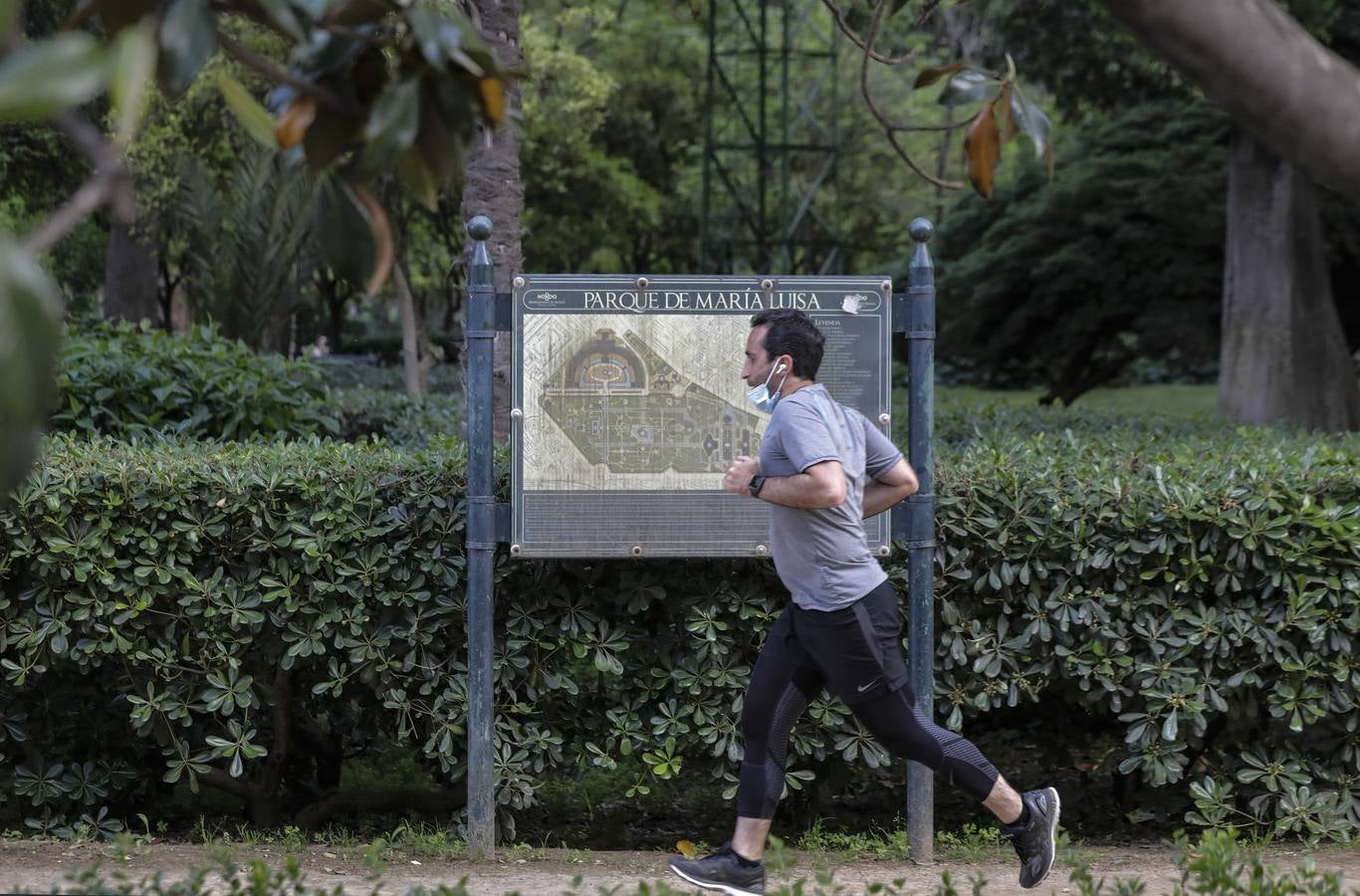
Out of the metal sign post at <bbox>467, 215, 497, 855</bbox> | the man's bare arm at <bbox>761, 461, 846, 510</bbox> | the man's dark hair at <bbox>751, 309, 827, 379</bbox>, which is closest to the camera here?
the man's bare arm at <bbox>761, 461, 846, 510</bbox>

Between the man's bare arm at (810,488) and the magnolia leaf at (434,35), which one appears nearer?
the magnolia leaf at (434,35)

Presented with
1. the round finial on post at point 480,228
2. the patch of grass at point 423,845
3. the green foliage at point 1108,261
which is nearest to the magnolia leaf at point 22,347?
the round finial on post at point 480,228

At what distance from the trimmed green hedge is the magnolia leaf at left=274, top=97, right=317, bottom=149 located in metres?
3.13

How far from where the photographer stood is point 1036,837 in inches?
199

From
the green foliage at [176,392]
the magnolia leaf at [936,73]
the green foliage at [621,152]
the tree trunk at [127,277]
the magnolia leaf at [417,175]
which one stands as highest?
the green foliage at [621,152]

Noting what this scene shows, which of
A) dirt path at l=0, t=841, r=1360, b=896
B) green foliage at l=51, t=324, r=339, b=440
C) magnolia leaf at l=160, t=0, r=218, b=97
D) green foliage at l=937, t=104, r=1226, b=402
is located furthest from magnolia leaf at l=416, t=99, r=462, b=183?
green foliage at l=937, t=104, r=1226, b=402

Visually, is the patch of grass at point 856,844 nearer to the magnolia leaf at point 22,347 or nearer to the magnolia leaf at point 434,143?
the magnolia leaf at point 434,143

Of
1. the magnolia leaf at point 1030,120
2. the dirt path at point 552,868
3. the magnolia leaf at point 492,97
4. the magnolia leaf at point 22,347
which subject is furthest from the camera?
the dirt path at point 552,868

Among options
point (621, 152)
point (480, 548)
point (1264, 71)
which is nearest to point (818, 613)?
point (480, 548)

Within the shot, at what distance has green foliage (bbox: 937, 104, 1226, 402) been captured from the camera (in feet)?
57.2

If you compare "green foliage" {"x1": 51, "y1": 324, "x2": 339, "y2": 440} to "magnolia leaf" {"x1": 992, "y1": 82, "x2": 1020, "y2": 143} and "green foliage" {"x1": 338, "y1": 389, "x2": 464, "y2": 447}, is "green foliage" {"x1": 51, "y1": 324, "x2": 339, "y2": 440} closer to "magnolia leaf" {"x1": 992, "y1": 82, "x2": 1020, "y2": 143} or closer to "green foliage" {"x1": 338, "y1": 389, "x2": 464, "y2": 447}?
"green foliage" {"x1": 338, "y1": 389, "x2": 464, "y2": 447}

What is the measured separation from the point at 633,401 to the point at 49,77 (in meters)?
3.75

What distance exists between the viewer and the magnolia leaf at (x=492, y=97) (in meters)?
2.79

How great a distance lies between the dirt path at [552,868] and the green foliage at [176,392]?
2900 millimetres
